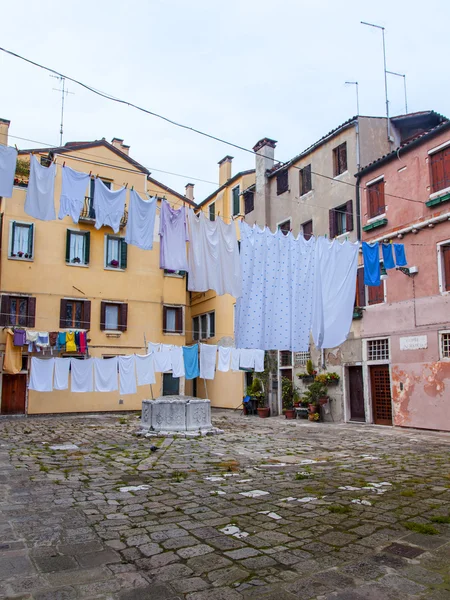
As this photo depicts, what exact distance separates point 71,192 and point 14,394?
17140 millimetres

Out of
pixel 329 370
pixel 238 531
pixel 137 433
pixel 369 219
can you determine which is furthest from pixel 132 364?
pixel 238 531

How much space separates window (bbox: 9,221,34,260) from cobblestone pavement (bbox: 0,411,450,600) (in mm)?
15169

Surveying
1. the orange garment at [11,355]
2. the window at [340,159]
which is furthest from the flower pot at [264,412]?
the orange garment at [11,355]

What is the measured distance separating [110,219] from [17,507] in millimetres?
5874

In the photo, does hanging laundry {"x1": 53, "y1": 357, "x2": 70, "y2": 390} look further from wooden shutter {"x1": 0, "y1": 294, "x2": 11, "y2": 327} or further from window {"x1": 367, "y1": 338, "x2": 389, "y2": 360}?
window {"x1": 367, "y1": 338, "x2": 389, "y2": 360}

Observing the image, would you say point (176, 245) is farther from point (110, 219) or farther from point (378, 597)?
point (378, 597)

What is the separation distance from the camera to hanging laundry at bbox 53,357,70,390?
20.4 m

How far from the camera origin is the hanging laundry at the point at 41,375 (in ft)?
66.1

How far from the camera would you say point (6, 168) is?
8648 mm

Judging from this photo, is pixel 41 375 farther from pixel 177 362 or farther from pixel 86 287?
pixel 86 287

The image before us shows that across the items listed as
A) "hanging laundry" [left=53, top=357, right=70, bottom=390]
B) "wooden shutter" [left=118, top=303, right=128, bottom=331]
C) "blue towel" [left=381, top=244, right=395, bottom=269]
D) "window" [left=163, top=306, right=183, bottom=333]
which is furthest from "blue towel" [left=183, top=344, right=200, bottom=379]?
"blue towel" [left=381, top=244, right=395, bottom=269]

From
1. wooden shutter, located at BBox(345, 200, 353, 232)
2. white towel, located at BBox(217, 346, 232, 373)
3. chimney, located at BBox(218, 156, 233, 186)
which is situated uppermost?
chimney, located at BBox(218, 156, 233, 186)

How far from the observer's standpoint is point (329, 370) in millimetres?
20625

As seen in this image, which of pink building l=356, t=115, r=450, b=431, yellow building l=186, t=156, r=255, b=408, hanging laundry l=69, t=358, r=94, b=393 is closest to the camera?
pink building l=356, t=115, r=450, b=431
